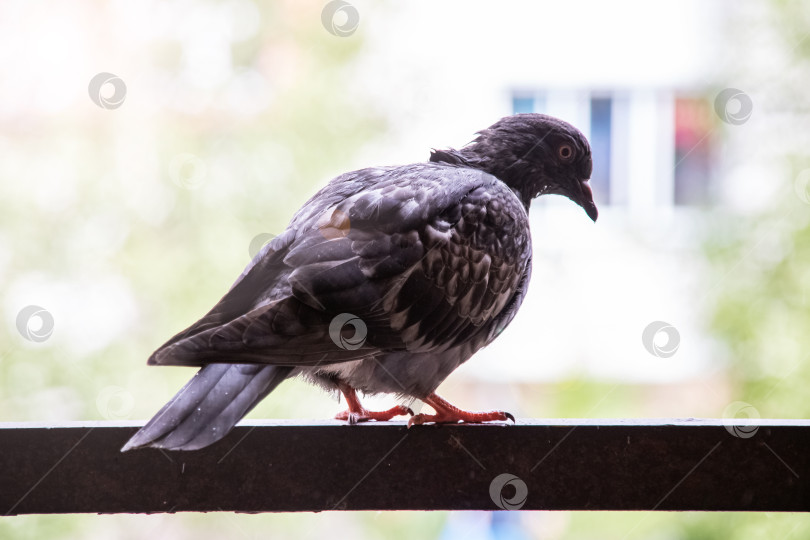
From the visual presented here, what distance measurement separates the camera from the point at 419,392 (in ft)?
5.15

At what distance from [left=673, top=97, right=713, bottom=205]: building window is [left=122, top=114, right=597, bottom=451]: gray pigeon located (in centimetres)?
255

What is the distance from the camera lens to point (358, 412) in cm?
167

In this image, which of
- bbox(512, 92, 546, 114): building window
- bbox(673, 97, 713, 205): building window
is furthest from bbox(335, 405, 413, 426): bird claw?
bbox(673, 97, 713, 205): building window

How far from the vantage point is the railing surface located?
1.31 meters

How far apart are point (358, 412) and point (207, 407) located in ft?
1.76

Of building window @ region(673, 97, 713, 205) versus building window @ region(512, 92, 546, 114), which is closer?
building window @ region(512, 92, 546, 114)

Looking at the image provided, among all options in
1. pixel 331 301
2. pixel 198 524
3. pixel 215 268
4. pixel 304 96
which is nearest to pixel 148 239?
pixel 215 268

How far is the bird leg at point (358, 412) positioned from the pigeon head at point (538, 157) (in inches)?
21.5

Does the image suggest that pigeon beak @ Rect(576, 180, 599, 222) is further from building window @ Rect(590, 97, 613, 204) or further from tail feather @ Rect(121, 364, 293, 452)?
building window @ Rect(590, 97, 613, 204)

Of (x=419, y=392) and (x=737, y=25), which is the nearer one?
(x=419, y=392)

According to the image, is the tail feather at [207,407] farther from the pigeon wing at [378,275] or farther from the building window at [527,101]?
the building window at [527,101]

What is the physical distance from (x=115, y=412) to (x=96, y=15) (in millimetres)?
1656

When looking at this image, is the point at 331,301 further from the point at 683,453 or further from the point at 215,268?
the point at 215,268

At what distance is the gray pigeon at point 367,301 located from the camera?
4.00 ft
